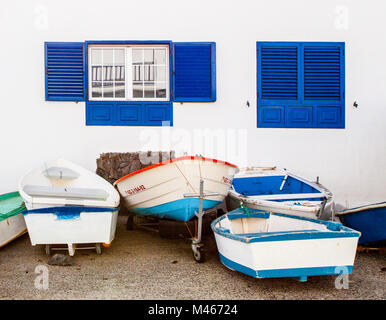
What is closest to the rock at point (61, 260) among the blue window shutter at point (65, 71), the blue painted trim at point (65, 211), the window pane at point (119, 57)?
the blue painted trim at point (65, 211)

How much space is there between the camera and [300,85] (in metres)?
6.64

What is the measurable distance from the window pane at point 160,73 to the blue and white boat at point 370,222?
13.8ft

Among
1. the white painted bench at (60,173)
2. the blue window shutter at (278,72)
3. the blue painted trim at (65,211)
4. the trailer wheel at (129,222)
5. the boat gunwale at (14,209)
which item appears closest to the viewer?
the blue painted trim at (65,211)

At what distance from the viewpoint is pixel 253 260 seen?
10.7ft

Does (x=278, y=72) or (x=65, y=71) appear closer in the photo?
(x=65, y=71)

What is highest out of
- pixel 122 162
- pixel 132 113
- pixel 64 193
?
pixel 132 113

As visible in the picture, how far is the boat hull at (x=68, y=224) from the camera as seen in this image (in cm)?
411

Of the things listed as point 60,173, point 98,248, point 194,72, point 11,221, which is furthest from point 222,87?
point 11,221

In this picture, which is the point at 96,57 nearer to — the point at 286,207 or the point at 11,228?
the point at 11,228

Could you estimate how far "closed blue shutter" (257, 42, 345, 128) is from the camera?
662 centimetres

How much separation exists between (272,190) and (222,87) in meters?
2.28

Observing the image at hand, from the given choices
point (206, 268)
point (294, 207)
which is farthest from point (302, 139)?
point (206, 268)

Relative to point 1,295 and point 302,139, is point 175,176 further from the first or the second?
point 302,139

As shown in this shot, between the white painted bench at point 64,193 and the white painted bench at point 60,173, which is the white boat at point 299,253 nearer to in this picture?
the white painted bench at point 64,193
